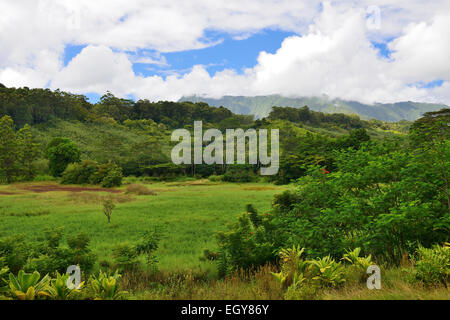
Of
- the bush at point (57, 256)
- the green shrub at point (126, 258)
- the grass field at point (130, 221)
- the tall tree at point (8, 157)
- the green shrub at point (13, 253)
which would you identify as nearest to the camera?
the bush at point (57, 256)

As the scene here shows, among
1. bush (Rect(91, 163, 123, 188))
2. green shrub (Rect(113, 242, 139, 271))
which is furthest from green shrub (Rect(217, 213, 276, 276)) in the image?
bush (Rect(91, 163, 123, 188))

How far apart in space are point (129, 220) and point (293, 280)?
1428 cm

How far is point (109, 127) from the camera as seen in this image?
9125cm

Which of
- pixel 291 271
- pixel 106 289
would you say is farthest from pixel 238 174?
pixel 106 289

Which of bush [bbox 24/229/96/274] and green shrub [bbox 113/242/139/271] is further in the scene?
green shrub [bbox 113/242/139/271]

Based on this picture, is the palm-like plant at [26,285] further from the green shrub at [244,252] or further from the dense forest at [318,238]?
the green shrub at [244,252]

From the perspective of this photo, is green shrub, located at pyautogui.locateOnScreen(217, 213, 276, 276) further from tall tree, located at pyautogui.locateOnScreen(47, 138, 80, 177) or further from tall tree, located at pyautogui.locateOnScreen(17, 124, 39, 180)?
tall tree, located at pyautogui.locateOnScreen(17, 124, 39, 180)

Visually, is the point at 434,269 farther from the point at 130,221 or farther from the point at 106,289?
the point at 130,221

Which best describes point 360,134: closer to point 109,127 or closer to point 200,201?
point 200,201

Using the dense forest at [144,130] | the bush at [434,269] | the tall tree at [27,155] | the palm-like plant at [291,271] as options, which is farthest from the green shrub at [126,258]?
the tall tree at [27,155]

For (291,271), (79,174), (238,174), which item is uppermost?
(291,271)

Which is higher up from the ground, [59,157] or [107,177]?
[59,157]

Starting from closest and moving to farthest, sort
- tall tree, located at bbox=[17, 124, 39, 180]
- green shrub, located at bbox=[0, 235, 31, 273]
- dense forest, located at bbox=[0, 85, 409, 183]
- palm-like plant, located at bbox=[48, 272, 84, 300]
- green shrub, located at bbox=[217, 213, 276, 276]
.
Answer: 1. palm-like plant, located at bbox=[48, 272, 84, 300]
2. green shrub, located at bbox=[0, 235, 31, 273]
3. green shrub, located at bbox=[217, 213, 276, 276]
4. tall tree, located at bbox=[17, 124, 39, 180]
5. dense forest, located at bbox=[0, 85, 409, 183]

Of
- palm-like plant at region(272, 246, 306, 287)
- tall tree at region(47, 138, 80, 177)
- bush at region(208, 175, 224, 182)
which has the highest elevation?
tall tree at region(47, 138, 80, 177)
